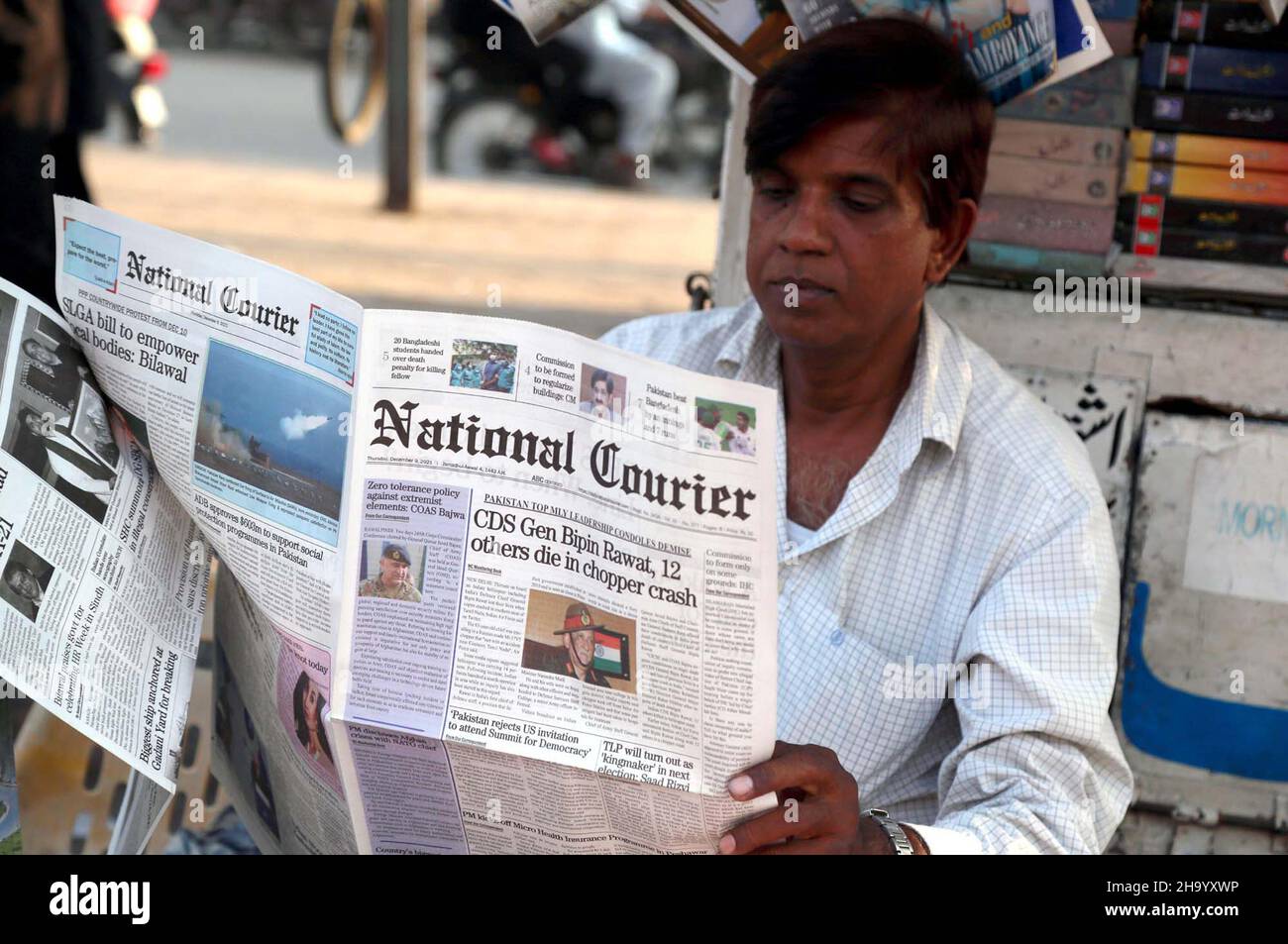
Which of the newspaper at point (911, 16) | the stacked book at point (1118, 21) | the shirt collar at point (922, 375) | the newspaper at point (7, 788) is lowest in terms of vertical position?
the newspaper at point (7, 788)

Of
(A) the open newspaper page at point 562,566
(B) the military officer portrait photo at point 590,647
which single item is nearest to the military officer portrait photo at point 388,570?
(A) the open newspaper page at point 562,566

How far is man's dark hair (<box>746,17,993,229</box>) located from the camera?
1914 mm

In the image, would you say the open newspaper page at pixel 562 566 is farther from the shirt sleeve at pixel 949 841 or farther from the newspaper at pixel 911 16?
the newspaper at pixel 911 16

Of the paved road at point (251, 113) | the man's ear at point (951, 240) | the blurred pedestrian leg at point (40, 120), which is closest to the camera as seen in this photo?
the man's ear at point (951, 240)

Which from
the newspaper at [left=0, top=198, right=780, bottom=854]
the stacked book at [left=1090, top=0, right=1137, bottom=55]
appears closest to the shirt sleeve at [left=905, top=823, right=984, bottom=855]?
the newspaper at [left=0, top=198, right=780, bottom=854]

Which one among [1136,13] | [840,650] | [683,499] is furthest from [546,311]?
[683,499]

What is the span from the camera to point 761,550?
1.46m

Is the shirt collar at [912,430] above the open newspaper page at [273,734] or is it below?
above

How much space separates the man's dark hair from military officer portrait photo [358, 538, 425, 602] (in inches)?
30.0

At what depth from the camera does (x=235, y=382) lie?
5.11ft

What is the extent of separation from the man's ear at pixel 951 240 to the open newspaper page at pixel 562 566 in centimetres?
67

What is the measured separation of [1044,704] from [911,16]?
97 cm

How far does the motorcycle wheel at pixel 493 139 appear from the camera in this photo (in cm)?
1052

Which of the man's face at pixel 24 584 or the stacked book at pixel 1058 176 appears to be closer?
the man's face at pixel 24 584
